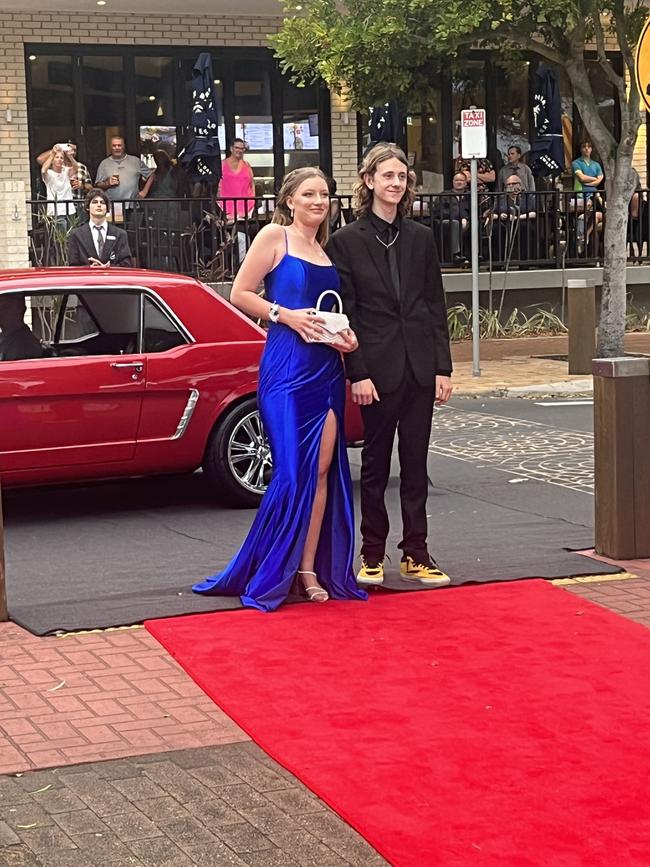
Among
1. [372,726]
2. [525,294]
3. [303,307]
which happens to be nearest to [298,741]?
[372,726]

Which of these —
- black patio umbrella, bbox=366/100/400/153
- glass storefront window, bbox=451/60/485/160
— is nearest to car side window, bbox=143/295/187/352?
black patio umbrella, bbox=366/100/400/153

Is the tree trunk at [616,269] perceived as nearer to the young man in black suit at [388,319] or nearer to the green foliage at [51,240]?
the green foliage at [51,240]

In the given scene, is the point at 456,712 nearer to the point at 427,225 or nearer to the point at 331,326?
the point at 331,326

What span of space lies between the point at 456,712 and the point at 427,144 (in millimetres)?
21027

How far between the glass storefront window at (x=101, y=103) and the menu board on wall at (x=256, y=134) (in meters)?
1.88

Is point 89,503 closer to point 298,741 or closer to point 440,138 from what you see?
point 298,741

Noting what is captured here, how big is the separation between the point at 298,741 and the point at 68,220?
15.4m

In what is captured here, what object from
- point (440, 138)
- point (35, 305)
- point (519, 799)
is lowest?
point (519, 799)

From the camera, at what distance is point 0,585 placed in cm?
721

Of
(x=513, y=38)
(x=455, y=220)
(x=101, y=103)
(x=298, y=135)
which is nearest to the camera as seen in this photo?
(x=513, y=38)

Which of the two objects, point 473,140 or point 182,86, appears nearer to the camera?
point 473,140

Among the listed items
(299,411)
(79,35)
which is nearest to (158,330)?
(299,411)

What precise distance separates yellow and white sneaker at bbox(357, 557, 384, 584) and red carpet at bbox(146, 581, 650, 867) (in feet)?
0.83

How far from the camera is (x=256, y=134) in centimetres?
2495
